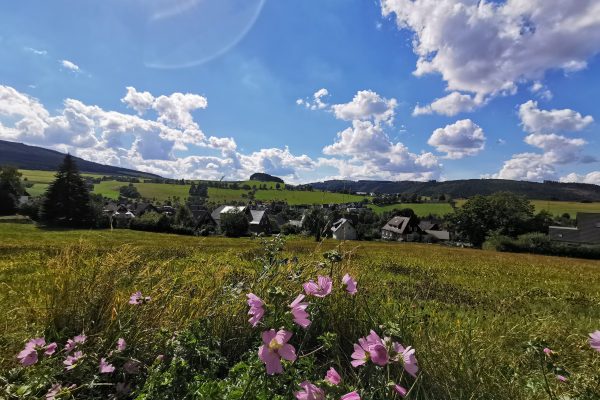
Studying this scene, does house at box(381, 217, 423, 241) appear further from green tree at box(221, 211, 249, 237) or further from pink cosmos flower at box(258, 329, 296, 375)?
pink cosmos flower at box(258, 329, 296, 375)

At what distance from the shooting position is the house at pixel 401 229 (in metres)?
78.6

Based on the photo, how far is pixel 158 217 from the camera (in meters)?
51.2

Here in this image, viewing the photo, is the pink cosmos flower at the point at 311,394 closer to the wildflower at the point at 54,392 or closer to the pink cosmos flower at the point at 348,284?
the pink cosmos flower at the point at 348,284

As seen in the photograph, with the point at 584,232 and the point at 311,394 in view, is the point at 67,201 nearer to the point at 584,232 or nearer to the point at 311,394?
the point at 311,394

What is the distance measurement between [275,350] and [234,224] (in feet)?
181

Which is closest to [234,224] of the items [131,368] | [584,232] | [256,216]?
[256,216]

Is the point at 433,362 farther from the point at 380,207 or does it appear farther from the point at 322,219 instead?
the point at 380,207

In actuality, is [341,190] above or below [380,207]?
above

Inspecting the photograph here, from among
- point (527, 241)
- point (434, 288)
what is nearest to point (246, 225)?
point (527, 241)

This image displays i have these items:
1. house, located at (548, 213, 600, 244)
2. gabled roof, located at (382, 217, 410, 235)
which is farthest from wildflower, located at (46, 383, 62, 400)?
gabled roof, located at (382, 217, 410, 235)

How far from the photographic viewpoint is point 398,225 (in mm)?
81125

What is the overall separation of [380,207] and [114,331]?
105399 millimetres

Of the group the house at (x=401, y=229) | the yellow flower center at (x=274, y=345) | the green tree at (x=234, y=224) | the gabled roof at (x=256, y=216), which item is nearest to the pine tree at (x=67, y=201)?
the green tree at (x=234, y=224)

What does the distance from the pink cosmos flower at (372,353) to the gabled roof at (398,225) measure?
80471 millimetres
